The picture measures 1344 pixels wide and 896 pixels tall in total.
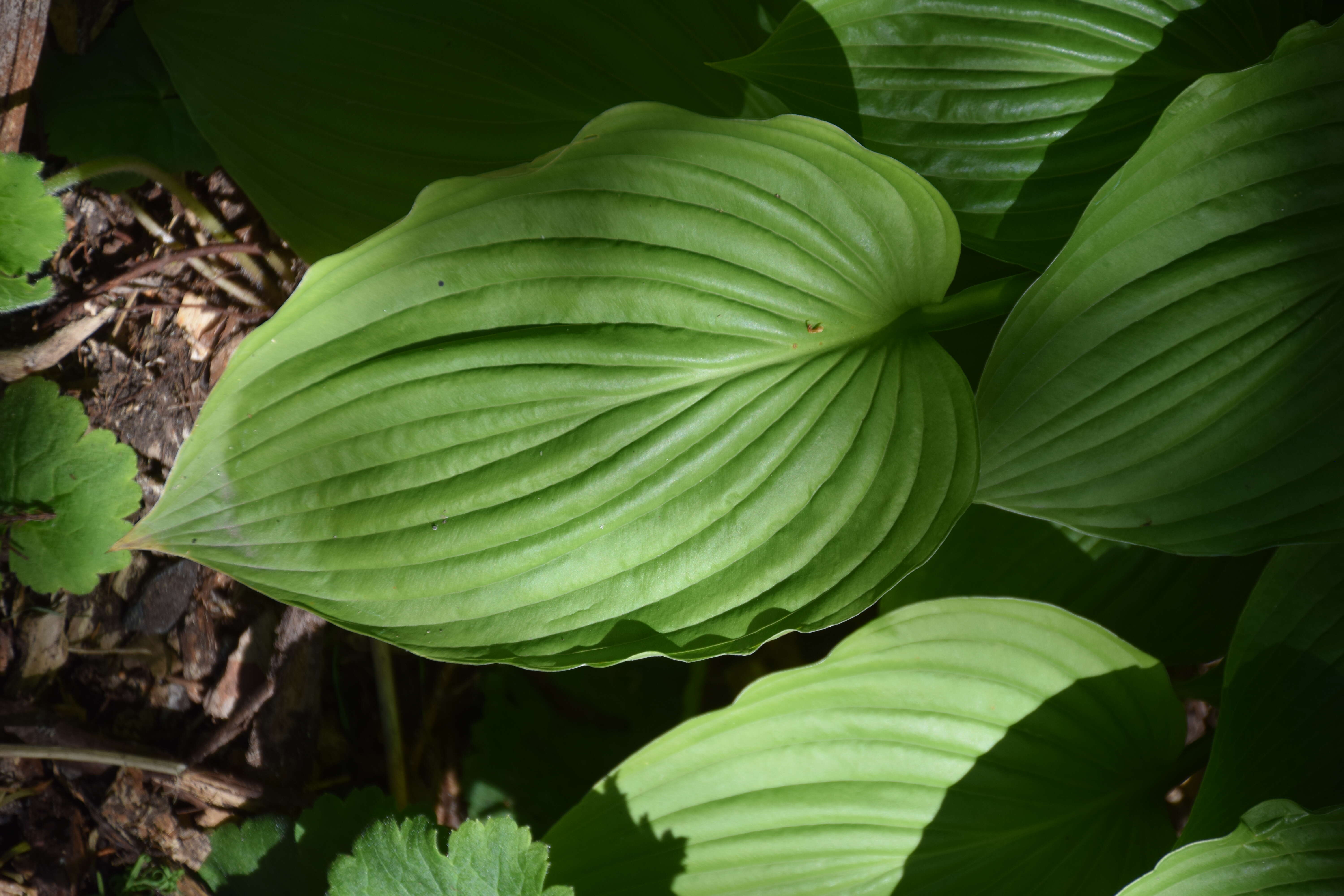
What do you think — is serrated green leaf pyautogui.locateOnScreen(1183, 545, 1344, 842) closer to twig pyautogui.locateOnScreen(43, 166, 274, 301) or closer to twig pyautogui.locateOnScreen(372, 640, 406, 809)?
twig pyautogui.locateOnScreen(372, 640, 406, 809)

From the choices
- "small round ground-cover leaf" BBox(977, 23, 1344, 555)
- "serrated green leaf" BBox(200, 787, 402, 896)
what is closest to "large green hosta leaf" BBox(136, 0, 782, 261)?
"small round ground-cover leaf" BBox(977, 23, 1344, 555)

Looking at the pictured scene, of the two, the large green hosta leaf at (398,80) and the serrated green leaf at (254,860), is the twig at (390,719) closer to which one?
the serrated green leaf at (254,860)

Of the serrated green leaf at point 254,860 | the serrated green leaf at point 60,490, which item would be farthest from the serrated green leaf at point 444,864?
the serrated green leaf at point 60,490

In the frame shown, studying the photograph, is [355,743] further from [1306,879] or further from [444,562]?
[1306,879]

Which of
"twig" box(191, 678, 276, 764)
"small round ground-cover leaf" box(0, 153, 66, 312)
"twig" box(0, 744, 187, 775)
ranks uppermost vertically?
"small round ground-cover leaf" box(0, 153, 66, 312)

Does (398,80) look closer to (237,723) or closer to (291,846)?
(237,723)

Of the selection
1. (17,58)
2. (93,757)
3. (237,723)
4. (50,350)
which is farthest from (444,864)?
(17,58)

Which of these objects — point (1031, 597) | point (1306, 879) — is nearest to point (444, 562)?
point (1031, 597)

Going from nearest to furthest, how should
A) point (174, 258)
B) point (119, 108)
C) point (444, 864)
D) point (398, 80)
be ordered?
point (444, 864) < point (398, 80) < point (119, 108) < point (174, 258)
